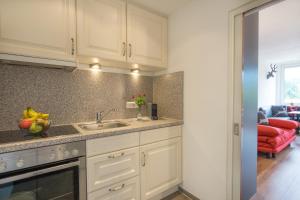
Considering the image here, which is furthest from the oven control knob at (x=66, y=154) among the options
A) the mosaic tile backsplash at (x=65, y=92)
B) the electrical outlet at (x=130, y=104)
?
the electrical outlet at (x=130, y=104)

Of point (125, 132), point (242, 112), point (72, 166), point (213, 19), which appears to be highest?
point (213, 19)

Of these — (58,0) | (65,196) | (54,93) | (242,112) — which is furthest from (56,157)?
(242,112)

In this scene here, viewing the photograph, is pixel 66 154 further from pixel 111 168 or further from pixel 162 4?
pixel 162 4

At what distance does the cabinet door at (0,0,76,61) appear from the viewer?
3.95 feet

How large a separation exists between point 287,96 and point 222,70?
22.3 feet

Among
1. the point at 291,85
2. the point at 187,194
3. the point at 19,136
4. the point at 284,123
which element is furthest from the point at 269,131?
the point at 291,85

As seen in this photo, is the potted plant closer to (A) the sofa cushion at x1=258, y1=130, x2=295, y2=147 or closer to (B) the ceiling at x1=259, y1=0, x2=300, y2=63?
(B) the ceiling at x1=259, y1=0, x2=300, y2=63

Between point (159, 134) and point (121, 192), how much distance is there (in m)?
0.67

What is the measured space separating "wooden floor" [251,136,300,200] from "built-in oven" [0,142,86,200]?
6.60 feet

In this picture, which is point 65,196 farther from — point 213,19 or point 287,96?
point 287,96

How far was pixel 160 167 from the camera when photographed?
1.78m

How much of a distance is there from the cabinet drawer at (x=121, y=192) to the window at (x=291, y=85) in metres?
7.37

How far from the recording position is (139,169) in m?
1.62

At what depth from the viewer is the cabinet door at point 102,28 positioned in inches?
59.1
